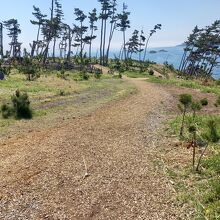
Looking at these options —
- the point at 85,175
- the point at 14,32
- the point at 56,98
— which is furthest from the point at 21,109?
the point at 14,32

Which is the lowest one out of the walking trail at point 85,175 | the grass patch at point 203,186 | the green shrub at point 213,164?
the walking trail at point 85,175


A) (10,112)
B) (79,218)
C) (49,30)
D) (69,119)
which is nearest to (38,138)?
(69,119)

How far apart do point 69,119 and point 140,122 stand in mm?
3897

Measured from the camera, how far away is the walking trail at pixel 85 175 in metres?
9.13

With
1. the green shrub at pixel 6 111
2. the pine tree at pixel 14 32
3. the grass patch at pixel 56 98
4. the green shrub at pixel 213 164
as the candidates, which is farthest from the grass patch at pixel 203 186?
the pine tree at pixel 14 32

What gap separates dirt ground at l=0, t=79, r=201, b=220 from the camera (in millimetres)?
9125

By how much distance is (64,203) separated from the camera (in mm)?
9484

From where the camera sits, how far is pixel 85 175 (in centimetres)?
1112

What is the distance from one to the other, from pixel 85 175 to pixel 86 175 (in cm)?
3

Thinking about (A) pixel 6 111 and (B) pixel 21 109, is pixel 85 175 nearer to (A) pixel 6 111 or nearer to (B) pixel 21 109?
(B) pixel 21 109

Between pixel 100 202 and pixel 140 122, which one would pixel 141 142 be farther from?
pixel 100 202

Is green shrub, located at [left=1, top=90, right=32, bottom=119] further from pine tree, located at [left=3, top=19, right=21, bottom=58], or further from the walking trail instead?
pine tree, located at [left=3, top=19, right=21, bottom=58]

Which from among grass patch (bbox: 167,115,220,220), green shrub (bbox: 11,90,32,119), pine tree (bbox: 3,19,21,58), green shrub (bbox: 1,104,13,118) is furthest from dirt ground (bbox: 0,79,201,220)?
pine tree (bbox: 3,19,21,58)

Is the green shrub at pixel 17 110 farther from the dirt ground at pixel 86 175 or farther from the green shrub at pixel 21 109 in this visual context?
the dirt ground at pixel 86 175
